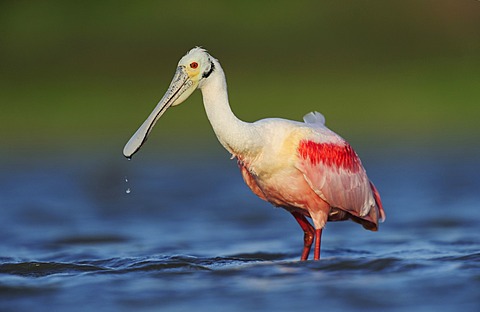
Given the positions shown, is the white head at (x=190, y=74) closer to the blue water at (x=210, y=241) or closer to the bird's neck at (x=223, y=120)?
the bird's neck at (x=223, y=120)

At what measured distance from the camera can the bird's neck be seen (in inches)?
415

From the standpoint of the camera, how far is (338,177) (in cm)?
1176

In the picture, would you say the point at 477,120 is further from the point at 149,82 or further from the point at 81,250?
the point at 81,250

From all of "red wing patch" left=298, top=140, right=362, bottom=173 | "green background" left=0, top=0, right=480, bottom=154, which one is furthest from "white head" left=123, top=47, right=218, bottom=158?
"green background" left=0, top=0, right=480, bottom=154

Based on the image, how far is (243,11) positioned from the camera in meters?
38.2

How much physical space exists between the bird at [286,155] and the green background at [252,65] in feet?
56.4

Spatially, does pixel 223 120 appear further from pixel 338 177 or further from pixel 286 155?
pixel 338 177

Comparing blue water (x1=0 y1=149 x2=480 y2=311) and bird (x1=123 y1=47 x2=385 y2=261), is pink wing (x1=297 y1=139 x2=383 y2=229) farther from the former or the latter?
blue water (x1=0 y1=149 x2=480 y2=311)

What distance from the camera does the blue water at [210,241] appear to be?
9797mm

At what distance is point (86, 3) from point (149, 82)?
6.07 meters

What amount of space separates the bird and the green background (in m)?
17.2


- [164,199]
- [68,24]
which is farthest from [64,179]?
[68,24]

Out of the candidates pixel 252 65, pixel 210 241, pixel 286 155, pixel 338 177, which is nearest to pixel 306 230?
pixel 338 177

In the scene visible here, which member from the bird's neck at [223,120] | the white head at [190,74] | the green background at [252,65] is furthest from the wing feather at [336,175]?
the green background at [252,65]
